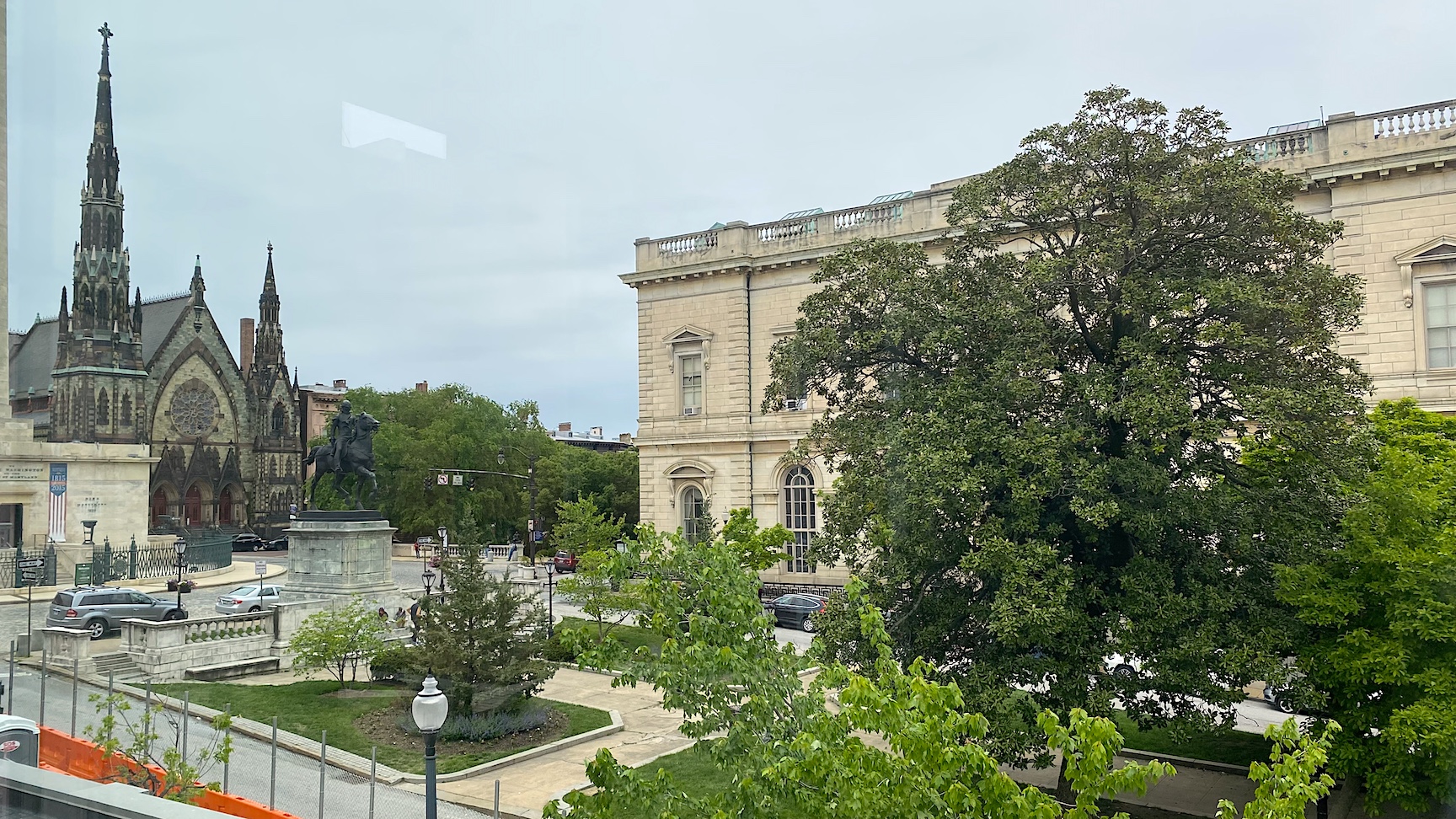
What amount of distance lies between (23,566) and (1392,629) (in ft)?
116

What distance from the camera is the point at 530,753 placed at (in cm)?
1596

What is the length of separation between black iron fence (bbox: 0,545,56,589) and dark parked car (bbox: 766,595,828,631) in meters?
22.3

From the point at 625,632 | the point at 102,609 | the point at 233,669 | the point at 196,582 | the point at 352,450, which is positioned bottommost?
the point at 625,632

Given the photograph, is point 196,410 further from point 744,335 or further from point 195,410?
point 744,335

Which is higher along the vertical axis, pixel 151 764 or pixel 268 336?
pixel 268 336

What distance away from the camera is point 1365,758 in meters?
12.1

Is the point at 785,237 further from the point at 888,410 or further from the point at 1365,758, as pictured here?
the point at 1365,758

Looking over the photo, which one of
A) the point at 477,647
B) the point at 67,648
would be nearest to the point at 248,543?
the point at 67,648

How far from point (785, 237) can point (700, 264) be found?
10.8 feet

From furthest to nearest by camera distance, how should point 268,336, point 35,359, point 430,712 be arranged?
point 268,336 → point 35,359 → point 430,712

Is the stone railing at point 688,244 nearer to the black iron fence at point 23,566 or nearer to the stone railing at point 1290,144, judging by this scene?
the stone railing at point 1290,144

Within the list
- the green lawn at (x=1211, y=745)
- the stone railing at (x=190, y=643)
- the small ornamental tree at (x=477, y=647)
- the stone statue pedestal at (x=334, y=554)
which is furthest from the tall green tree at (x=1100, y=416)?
the stone statue pedestal at (x=334, y=554)

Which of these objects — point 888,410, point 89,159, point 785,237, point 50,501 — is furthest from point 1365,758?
point 50,501

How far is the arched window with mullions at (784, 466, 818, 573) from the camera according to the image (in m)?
36.2
